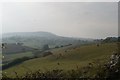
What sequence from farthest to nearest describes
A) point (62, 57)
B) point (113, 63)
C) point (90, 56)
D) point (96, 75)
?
point (62, 57) → point (90, 56) → point (113, 63) → point (96, 75)

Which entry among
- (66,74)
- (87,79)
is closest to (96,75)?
(87,79)

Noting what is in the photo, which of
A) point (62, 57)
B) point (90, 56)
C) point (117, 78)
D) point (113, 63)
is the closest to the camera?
point (117, 78)

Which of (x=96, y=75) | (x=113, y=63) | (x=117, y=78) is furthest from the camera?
(x=113, y=63)

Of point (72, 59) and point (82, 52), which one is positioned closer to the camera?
point (72, 59)

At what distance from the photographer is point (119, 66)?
38.0 m

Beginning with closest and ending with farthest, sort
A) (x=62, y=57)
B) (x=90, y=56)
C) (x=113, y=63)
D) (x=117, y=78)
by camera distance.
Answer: (x=117, y=78) → (x=113, y=63) → (x=90, y=56) → (x=62, y=57)

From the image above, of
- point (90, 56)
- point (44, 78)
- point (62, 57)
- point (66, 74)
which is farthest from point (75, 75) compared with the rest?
point (62, 57)

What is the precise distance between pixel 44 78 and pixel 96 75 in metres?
8.59

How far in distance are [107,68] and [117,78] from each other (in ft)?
16.2

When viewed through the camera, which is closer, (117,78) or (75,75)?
(117,78)

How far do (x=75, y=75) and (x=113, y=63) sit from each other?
6.85 meters

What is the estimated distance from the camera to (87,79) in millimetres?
35750

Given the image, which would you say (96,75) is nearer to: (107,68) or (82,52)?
(107,68)

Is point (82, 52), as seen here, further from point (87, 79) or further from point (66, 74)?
point (87, 79)
